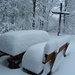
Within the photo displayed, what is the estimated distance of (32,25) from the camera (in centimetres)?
1664

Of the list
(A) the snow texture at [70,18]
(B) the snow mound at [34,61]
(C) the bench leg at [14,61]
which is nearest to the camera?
(B) the snow mound at [34,61]

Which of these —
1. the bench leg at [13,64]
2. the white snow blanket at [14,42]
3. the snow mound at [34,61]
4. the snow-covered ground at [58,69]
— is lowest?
the snow-covered ground at [58,69]

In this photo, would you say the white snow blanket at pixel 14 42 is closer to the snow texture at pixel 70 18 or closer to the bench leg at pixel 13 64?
the bench leg at pixel 13 64

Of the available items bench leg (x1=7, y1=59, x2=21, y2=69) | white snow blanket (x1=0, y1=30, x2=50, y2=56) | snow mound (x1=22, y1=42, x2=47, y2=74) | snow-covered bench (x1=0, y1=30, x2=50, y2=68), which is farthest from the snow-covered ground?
white snow blanket (x1=0, y1=30, x2=50, y2=56)

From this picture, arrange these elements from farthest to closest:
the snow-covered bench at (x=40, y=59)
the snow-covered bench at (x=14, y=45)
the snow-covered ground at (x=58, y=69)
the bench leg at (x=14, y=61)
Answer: the bench leg at (x=14, y=61)
the snow-covered bench at (x=14, y=45)
the snow-covered ground at (x=58, y=69)
the snow-covered bench at (x=40, y=59)

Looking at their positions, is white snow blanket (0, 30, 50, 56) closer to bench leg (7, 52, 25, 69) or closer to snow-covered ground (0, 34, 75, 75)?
bench leg (7, 52, 25, 69)

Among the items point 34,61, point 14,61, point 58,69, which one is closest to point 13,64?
point 14,61

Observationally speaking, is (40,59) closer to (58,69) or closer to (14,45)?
(14,45)

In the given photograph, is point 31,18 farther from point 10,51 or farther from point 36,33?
point 10,51

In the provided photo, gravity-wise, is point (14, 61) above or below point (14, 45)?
below

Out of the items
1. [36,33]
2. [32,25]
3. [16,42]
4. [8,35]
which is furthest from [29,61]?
[32,25]

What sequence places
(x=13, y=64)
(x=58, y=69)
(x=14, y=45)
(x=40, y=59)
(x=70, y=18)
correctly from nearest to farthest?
1. (x=40, y=59)
2. (x=14, y=45)
3. (x=13, y=64)
4. (x=58, y=69)
5. (x=70, y=18)

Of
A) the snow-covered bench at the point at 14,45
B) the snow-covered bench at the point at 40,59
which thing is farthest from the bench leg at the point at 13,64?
the snow-covered bench at the point at 40,59

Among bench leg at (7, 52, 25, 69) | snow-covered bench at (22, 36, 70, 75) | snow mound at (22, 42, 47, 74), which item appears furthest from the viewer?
bench leg at (7, 52, 25, 69)
